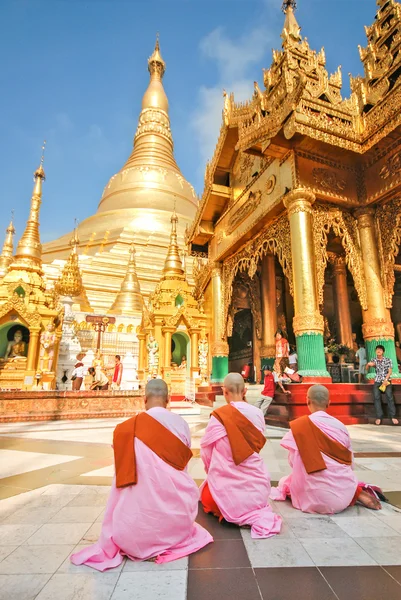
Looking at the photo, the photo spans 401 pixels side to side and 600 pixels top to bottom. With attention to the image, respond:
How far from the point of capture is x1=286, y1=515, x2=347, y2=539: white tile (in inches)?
72.4

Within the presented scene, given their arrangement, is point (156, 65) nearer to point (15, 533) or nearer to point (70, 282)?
point (70, 282)

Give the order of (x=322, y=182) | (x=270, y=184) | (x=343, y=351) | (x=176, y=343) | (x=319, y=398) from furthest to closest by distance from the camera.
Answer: (x=176, y=343)
(x=343, y=351)
(x=270, y=184)
(x=322, y=182)
(x=319, y=398)

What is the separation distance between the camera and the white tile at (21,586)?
129 centimetres

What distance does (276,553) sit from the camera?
1628mm

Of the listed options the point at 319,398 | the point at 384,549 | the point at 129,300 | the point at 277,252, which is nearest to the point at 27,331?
the point at 129,300

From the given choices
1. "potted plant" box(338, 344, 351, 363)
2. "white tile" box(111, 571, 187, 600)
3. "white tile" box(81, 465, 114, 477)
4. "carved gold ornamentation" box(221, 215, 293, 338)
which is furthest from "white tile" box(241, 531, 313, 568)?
"potted plant" box(338, 344, 351, 363)

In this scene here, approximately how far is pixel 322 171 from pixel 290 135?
4.14ft

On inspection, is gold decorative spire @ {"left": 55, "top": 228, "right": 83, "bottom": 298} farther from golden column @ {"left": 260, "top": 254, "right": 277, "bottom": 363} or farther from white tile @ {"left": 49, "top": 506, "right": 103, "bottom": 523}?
white tile @ {"left": 49, "top": 506, "right": 103, "bottom": 523}

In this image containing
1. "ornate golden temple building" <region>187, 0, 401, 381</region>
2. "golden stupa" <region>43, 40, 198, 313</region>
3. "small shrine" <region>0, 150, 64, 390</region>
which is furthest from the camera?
"golden stupa" <region>43, 40, 198, 313</region>

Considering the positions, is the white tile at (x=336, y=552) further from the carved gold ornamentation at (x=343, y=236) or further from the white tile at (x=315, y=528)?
the carved gold ornamentation at (x=343, y=236)

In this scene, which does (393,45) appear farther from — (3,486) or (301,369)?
(3,486)

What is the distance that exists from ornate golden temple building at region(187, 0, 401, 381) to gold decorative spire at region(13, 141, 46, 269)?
8524mm

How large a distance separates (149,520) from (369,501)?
60.6 inches

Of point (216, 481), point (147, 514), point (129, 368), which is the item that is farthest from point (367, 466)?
point (129, 368)
